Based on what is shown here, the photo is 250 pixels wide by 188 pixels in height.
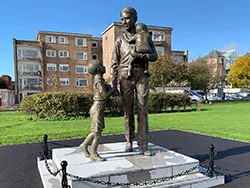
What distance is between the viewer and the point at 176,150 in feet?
18.7

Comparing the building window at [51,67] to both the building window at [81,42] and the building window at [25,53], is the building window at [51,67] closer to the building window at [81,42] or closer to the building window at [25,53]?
the building window at [25,53]

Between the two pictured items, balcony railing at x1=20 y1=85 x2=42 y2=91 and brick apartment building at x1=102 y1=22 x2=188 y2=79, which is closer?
brick apartment building at x1=102 y1=22 x2=188 y2=79

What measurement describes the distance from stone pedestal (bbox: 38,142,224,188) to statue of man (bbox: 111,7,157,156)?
1.31 feet

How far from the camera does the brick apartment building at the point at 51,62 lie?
33.7 meters

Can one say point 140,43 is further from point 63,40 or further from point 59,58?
point 63,40

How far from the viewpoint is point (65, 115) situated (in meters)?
13.0

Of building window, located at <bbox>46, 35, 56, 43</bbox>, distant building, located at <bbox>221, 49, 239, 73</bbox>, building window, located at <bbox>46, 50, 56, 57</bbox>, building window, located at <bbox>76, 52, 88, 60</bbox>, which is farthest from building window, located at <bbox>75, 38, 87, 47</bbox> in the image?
distant building, located at <bbox>221, 49, 239, 73</bbox>

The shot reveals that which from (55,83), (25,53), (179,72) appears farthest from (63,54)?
(179,72)

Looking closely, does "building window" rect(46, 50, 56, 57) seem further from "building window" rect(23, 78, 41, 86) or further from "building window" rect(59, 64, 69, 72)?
"building window" rect(23, 78, 41, 86)

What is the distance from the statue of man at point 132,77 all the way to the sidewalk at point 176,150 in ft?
5.30

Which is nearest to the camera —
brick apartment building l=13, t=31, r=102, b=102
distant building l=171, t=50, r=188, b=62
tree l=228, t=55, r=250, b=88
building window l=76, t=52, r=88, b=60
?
tree l=228, t=55, r=250, b=88

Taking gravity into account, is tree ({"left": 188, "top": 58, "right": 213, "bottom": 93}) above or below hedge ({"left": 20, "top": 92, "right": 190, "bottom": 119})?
above

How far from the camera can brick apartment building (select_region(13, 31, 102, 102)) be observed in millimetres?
33719

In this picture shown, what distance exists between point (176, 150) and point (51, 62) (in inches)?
1287
